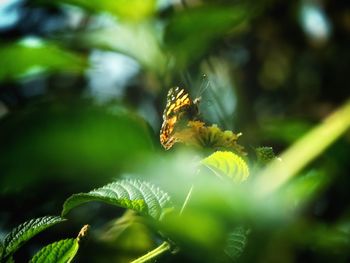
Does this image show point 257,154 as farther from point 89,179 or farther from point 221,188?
point 89,179

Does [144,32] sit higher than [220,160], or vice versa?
[144,32]

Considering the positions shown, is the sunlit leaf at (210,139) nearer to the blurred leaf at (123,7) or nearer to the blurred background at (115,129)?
the blurred background at (115,129)

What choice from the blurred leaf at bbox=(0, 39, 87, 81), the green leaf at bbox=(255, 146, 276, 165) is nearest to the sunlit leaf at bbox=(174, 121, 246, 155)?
the green leaf at bbox=(255, 146, 276, 165)

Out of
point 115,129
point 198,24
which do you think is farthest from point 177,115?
point 198,24

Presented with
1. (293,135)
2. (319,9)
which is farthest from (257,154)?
(319,9)

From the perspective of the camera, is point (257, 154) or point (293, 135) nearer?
point (257, 154)

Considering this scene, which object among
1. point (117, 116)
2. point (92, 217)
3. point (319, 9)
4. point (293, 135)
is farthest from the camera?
point (319, 9)
